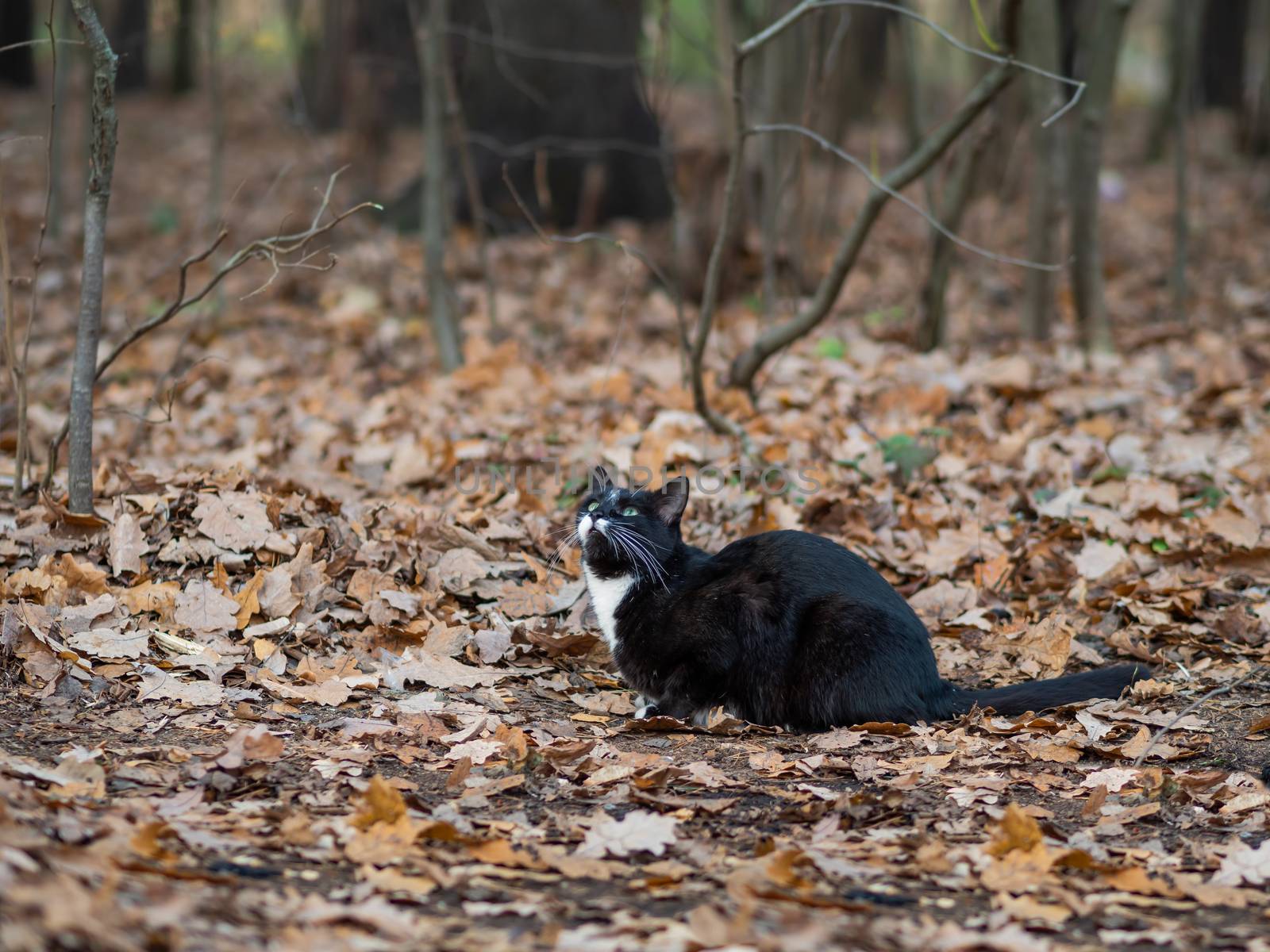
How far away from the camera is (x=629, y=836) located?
3.17 metres

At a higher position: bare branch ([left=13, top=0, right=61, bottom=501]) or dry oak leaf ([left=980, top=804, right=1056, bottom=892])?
bare branch ([left=13, top=0, right=61, bottom=501])

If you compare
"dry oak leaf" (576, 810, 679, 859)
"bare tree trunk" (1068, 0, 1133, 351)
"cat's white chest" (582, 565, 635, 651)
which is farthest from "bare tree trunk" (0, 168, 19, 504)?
"bare tree trunk" (1068, 0, 1133, 351)

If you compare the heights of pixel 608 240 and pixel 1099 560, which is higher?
pixel 608 240

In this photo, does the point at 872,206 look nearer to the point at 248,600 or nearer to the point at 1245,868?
the point at 248,600

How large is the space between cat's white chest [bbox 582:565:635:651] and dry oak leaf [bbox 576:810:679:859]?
1.44 meters

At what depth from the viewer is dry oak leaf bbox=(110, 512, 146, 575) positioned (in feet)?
15.8

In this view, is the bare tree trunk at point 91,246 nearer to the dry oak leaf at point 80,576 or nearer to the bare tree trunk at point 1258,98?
the dry oak leaf at point 80,576

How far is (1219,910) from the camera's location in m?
2.89

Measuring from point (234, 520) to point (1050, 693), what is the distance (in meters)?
3.33

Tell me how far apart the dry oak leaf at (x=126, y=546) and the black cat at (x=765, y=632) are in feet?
5.87

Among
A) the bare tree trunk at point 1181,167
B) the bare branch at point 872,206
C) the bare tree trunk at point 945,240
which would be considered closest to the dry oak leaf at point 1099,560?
the bare branch at point 872,206

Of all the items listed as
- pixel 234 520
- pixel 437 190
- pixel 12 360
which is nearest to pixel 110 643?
pixel 234 520

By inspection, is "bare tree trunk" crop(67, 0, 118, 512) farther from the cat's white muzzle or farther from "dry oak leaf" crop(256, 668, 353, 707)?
the cat's white muzzle

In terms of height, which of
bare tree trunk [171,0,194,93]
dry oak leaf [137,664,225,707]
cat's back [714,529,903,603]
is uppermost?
bare tree trunk [171,0,194,93]
